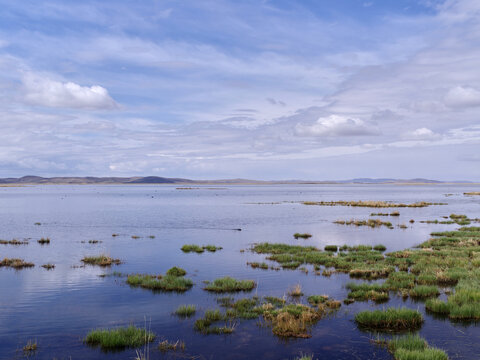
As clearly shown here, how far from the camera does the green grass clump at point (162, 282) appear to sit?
23703 millimetres

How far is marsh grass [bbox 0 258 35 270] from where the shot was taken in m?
29.9

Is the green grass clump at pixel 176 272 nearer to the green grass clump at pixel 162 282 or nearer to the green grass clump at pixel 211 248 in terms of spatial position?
the green grass clump at pixel 162 282

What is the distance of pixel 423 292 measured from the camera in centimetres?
2125

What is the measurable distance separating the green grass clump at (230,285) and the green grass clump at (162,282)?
5.18ft

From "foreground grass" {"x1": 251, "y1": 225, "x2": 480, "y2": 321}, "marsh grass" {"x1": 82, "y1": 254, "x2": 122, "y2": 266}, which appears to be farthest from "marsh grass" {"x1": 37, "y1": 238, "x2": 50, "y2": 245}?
"foreground grass" {"x1": 251, "y1": 225, "x2": 480, "y2": 321}

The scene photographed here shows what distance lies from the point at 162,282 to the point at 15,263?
14.0 meters

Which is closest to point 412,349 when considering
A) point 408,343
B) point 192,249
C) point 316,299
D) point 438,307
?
point 408,343

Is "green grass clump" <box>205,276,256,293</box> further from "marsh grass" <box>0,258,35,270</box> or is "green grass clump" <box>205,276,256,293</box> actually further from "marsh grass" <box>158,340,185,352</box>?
"marsh grass" <box>0,258,35,270</box>

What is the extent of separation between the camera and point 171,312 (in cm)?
1919

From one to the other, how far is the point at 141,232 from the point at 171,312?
113 feet

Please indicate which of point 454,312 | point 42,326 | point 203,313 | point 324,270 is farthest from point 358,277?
point 42,326

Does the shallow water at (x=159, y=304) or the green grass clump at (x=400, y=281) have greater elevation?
the green grass clump at (x=400, y=281)

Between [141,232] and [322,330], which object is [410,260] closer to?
[322,330]

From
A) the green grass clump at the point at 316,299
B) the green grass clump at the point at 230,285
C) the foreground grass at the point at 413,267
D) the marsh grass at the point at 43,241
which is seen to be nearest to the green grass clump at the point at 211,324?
the green grass clump at the point at 230,285
